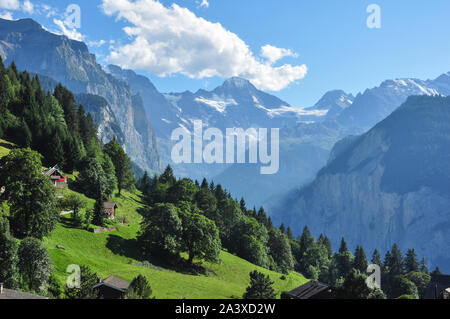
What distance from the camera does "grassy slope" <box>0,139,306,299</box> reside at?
151 ft

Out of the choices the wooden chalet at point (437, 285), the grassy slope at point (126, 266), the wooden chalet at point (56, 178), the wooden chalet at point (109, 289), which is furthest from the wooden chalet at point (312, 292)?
the wooden chalet at point (56, 178)

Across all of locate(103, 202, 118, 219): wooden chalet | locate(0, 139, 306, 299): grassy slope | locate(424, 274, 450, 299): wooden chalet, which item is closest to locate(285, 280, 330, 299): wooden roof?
locate(0, 139, 306, 299): grassy slope

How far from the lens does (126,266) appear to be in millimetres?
52500

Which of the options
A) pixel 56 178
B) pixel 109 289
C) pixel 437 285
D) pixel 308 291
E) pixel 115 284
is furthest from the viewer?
pixel 56 178

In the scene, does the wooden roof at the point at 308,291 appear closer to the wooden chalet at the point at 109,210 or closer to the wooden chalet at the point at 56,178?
the wooden chalet at the point at 109,210

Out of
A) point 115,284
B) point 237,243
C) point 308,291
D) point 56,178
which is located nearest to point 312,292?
point 308,291

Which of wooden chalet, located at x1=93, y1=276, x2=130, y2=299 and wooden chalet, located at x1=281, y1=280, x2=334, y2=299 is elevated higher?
wooden chalet, located at x1=93, y1=276, x2=130, y2=299

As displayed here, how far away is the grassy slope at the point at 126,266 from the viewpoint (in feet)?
151

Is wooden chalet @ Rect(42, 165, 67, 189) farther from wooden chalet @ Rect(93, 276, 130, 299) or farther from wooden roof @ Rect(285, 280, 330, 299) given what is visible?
wooden roof @ Rect(285, 280, 330, 299)

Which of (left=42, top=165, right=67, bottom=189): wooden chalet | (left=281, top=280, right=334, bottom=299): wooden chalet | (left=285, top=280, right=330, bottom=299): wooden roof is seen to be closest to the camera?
(left=285, top=280, right=330, bottom=299): wooden roof

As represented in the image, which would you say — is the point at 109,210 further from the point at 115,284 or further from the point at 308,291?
the point at 308,291

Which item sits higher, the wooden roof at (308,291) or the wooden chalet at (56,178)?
the wooden chalet at (56,178)
